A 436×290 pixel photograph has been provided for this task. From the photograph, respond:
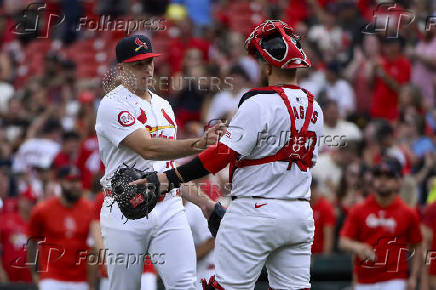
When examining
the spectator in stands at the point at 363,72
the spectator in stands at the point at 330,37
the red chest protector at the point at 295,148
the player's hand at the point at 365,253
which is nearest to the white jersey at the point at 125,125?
the red chest protector at the point at 295,148

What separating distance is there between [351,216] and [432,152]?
2.44m

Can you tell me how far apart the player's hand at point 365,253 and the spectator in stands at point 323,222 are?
1.48m

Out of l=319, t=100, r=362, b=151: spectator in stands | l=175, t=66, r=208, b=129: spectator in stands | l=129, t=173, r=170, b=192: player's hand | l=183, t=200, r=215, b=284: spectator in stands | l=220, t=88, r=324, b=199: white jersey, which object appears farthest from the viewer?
l=175, t=66, r=208, b=129: spectator in stands

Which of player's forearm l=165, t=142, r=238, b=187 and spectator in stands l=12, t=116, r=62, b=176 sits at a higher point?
player's forearm l=165, t=142, r=238, b=187

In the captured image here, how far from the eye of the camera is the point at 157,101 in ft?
21.7

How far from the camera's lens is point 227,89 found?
42.5 feet

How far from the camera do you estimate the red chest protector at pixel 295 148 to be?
18.2ft

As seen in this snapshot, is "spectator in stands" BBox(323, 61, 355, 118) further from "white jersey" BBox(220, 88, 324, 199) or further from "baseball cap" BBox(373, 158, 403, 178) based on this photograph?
"white jersey" BBox(220, 88, 324, 199)

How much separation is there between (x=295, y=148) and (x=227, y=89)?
7424 millimetres

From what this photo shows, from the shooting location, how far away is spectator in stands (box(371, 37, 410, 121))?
1265cm

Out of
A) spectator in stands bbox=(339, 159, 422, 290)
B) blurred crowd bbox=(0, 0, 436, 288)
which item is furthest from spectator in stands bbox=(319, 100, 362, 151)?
spectator in stands bbox=(339, 159, 422, 290)

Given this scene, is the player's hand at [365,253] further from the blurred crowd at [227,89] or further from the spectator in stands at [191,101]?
the spectator in stands at [191,101]

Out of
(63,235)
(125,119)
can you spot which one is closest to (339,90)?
(63,235)

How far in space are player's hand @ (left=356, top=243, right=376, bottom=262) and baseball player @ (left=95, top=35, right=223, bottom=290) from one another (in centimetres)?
307
